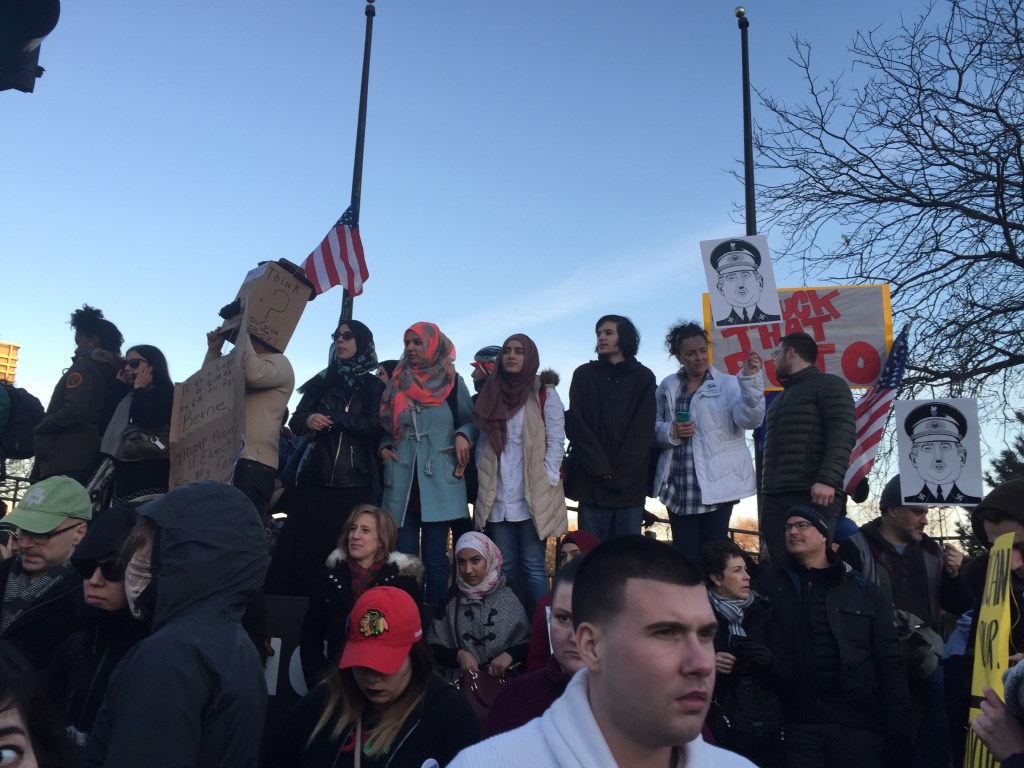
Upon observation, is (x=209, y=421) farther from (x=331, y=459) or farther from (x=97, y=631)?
(x=97, y=631)

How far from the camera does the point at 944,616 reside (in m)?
8.37

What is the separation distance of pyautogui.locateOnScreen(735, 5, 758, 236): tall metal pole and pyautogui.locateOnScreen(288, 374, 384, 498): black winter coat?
608cm

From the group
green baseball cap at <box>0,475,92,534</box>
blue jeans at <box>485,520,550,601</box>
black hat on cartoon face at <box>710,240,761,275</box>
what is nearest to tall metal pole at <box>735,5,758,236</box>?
black hat on cartoon face at <box>710,240,761,275</box>

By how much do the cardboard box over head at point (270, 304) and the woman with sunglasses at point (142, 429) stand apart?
0.77 m

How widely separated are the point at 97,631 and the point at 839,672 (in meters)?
3.73

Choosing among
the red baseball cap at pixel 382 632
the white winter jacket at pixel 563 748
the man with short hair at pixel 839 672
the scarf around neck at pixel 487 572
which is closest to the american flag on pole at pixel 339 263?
the scarf around neck at pixel 487 572

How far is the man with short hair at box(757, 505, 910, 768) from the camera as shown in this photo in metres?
5.23

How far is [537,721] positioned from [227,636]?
4.96 feet

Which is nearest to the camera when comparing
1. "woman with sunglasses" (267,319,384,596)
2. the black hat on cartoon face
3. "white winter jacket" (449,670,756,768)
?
"white winter jacket" (449,670,756,768)

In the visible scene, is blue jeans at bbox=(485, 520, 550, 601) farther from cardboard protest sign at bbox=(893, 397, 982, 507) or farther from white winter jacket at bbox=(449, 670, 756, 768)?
white winter jacket at bbox=(449, 670, 756, 768)

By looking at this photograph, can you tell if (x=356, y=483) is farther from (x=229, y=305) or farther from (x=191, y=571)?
(x=191, y=571)

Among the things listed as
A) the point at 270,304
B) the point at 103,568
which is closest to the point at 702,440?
the point at 270,304

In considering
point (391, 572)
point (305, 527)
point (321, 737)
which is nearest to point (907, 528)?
point (391, 572)

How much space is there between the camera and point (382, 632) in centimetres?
393
